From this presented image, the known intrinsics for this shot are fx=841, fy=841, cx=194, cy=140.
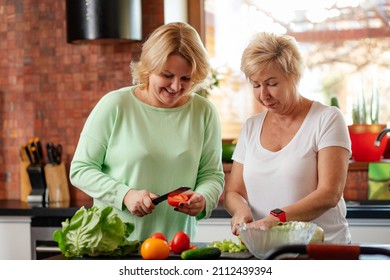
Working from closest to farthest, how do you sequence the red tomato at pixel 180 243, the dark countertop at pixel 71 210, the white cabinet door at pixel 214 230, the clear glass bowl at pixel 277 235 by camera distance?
the clear glass bowl at pixel 277 235, the red tomato at pixel 180 243, the dark countertop at pixel 71 210, the white cabinet door at pixel 214 230

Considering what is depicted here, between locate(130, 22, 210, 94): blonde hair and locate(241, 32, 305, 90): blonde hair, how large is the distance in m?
0.11

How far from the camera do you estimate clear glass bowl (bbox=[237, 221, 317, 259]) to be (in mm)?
1842

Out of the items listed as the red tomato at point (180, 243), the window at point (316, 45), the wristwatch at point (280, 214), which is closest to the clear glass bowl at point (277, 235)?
the wristwatch at point (280, 214)

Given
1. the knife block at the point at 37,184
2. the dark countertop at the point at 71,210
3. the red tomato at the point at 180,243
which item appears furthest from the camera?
the knife block at the point at 37,184

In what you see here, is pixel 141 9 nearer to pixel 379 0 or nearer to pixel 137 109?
pixel 379 0

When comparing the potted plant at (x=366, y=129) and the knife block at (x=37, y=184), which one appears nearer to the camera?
the potted plant at (x=366, y=129)

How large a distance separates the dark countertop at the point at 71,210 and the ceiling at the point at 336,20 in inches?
32.7

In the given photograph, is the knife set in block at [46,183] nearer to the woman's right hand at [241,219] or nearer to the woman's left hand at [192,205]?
the woman's left hand at [192,205]

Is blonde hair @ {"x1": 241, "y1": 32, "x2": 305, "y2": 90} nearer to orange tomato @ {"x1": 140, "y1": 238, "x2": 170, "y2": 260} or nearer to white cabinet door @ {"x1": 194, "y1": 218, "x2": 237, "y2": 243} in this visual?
orange tomato @ {"x1": 140, "y1": 238, "x2": 170, "y2": 260}

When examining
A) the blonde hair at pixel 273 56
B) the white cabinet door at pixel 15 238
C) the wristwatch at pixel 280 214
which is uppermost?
the blonde hair at pixel 273 56

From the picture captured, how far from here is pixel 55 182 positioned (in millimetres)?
3398

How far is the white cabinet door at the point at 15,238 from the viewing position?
10.0 feet

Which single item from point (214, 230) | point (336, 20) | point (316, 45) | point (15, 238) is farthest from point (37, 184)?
point (336, 20)

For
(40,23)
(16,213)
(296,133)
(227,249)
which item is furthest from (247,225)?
(40,23)
